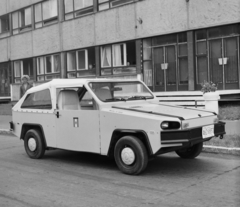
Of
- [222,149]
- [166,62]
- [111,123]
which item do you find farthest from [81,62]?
[111,123]

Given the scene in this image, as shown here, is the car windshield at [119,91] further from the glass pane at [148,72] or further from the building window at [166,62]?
the glass pane at [148,72]

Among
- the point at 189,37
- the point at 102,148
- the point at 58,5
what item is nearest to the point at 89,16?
the point at 58,5

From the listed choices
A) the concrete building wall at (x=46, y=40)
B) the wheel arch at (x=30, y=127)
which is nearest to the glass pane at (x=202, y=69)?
the concrete building wall at (x=46, y=40)

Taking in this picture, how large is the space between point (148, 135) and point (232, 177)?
1.49 metres

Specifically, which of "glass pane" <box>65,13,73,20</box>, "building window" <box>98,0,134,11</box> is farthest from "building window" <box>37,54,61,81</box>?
"building window" <box>98,0,134,11</box>

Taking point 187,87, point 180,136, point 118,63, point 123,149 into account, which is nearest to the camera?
point 180,136

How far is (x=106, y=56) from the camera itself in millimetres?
21422

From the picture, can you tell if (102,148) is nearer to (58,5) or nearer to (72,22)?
(72,22)

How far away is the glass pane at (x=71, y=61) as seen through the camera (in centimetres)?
2373

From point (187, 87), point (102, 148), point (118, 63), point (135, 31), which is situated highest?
point (135, 31)

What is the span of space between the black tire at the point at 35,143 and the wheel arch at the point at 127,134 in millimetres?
1947

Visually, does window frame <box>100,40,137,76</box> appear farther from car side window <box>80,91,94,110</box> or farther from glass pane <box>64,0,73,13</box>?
car side window <box>80,91,94,110</box>

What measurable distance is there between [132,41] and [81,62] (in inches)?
183

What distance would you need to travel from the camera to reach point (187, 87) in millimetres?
17719
